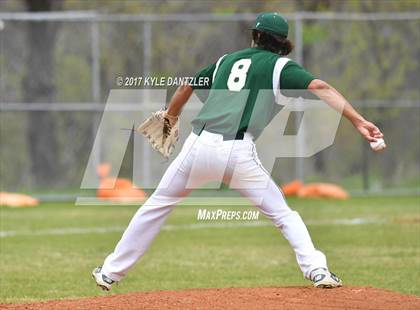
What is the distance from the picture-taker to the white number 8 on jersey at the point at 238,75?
7367 mm

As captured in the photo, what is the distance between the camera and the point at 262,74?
732 centimetres

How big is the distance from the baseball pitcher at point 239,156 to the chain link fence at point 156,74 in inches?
468

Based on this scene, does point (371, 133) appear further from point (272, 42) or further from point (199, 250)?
point (199, 250)

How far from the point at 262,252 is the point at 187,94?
194 inches

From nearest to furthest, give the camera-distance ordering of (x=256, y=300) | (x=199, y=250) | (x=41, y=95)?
(x=256, y=300) → (x=199, y=250) → (x=41, y=95)

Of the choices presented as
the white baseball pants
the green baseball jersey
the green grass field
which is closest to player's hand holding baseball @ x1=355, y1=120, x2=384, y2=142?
the green baseball jersey

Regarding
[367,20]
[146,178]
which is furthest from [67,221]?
[367,20]

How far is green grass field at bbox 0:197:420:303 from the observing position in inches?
390

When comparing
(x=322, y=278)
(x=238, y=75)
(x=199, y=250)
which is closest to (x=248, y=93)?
(x=238, y=75)

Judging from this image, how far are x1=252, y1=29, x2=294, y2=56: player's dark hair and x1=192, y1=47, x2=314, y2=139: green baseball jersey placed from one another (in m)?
0.12

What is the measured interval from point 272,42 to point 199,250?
5489 millimetres

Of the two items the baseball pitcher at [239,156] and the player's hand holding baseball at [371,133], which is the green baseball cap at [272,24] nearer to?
the baseball pitcher at [239,156]

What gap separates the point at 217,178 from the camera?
296 inches

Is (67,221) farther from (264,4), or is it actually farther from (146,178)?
(264,4)
